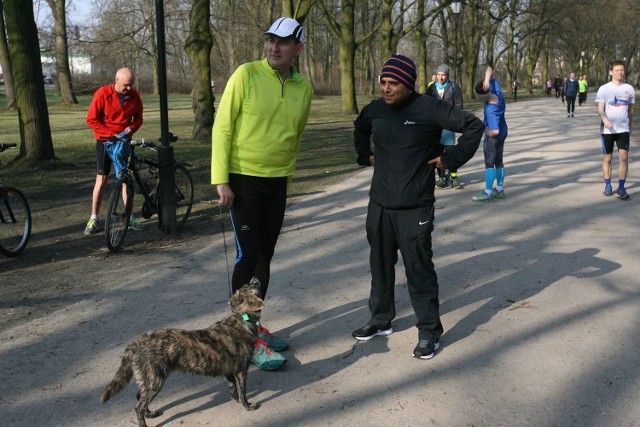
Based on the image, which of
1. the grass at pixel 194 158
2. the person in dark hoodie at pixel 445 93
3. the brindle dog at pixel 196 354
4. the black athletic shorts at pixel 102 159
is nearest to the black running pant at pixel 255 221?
the brindle dog at pixel 196 354

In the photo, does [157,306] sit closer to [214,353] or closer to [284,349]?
[284,349]

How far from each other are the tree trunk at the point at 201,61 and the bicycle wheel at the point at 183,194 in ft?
30.8

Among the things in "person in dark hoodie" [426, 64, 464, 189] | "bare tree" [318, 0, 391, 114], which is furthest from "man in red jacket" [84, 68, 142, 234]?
"bare tree" [318, 0, 391, 114]

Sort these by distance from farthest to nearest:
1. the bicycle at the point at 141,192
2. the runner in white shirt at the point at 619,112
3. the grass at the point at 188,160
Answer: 1. the grass at the point at 188,160
2. the runner in white shirt at the point at 619,112
3. the bicycle at the point at 141,192

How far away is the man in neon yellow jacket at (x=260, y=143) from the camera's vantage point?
3.83m

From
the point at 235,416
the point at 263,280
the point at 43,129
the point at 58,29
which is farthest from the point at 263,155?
the point at 58,29

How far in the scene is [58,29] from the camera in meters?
34.7

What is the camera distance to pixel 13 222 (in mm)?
6637

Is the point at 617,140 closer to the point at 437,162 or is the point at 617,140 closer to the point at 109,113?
the point at 437,162

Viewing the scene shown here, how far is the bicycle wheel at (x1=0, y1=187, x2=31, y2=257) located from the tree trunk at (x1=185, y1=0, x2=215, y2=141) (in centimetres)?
1069

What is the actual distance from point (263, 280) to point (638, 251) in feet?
14.0

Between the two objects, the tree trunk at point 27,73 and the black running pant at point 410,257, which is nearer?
the black running pant at point 410,257

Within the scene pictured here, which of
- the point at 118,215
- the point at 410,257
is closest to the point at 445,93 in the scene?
the point at 118,215

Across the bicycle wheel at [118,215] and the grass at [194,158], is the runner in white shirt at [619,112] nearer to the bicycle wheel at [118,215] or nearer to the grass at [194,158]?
the grass at [194,158]
